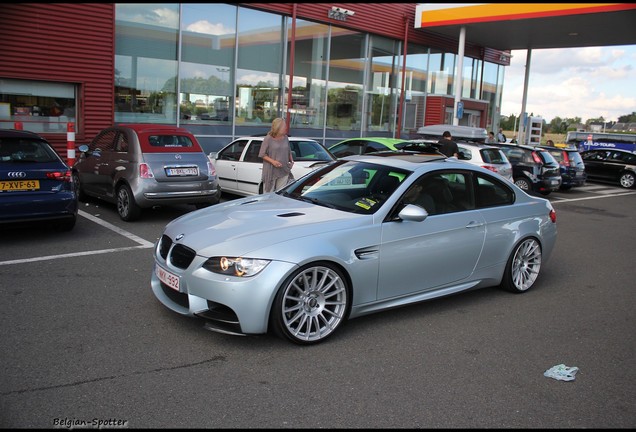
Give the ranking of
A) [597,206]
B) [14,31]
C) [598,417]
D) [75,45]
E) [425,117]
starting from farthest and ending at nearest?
[425,117]
[597,206]
[75,45]
[14,31]
[598,417]

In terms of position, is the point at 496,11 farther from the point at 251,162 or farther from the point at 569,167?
the point at 251,162

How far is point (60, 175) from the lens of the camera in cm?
738

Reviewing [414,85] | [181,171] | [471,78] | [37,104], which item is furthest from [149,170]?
[471,78]

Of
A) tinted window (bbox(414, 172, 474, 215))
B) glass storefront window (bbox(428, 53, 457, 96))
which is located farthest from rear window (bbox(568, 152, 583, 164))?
tinted window (bbox(414, 172, 474, 215))

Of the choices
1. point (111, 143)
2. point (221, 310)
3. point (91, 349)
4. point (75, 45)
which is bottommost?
point (91, 349)

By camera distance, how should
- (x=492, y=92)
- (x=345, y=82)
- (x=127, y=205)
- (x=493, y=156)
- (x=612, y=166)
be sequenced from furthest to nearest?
(x=492, y=92)
(x=612, y=166)
(x=345, y=82)
(x=493, y=156)
(x=127, y=205)

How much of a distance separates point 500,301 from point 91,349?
3.87 m

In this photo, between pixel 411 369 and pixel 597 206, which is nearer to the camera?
pixel 411 369

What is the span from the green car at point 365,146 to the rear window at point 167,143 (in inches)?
191

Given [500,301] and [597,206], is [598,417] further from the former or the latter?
[597,206]

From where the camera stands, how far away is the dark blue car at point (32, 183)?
6.92m

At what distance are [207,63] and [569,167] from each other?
38.1ft

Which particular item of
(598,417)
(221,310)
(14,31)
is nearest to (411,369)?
(598,417)

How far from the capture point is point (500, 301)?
5.68 meters
